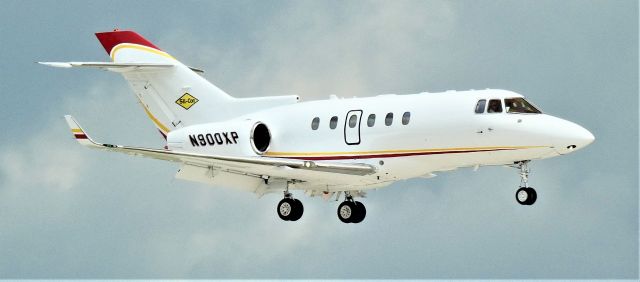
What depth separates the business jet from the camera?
3516 centimetres

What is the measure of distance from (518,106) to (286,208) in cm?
744

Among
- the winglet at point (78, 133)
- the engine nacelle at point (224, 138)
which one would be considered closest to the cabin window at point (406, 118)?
the engine nacelle at point (224, 138)

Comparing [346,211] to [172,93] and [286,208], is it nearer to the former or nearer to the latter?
[286,208]

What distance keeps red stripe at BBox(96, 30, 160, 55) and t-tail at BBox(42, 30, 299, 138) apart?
0.63 feet

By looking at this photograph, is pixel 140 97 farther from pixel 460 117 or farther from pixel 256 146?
pixel 460 117

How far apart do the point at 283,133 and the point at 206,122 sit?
3.91 meters

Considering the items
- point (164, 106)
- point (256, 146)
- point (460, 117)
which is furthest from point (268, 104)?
point (460, 117)

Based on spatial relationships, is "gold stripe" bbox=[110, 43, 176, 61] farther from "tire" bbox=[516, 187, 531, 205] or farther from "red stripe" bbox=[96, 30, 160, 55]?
"tire" bbox=[516, 187, 531, 205]

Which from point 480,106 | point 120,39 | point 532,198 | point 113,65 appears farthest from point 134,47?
point 532,198

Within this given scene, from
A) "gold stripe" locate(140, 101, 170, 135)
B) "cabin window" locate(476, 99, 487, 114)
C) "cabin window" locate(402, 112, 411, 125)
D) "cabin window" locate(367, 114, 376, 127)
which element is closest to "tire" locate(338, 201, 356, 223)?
"cabin window" locate(367, 114, 376, 127)

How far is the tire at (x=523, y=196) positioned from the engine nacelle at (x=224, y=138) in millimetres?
7840

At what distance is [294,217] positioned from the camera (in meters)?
38.6

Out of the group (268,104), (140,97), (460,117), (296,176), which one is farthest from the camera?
(140,97)

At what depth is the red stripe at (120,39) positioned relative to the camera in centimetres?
4369
